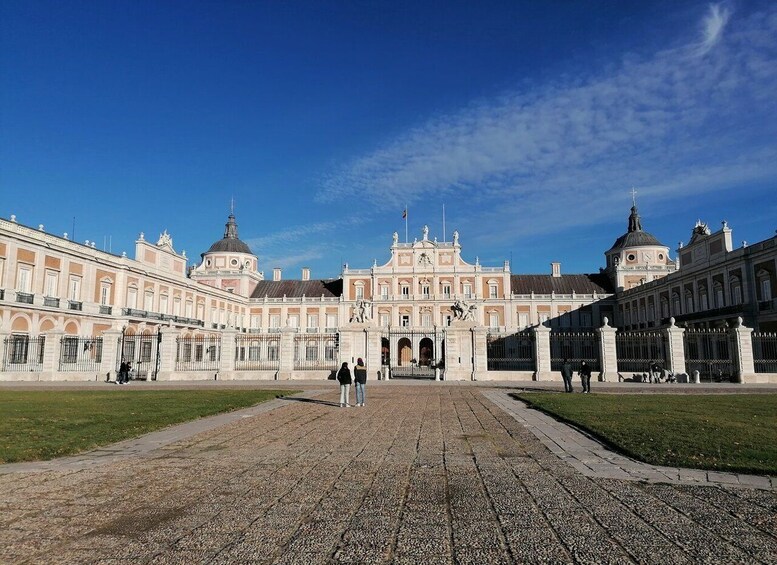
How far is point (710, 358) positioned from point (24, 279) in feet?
145

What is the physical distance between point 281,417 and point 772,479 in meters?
8.73

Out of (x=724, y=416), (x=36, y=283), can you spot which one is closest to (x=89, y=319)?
(x=36, y=283)

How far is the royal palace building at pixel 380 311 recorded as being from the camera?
86.9 feet

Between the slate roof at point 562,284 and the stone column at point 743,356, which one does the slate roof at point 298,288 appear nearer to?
the slate roof at point 562,284

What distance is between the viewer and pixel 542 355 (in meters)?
25.6

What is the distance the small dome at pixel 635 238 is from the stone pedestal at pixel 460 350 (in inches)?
1706

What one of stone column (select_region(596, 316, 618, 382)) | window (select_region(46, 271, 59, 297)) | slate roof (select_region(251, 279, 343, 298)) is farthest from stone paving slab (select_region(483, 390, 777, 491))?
slate roof (select_region(251, 279, 343, 298))

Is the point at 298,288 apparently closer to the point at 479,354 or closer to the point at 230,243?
the point at 230,243

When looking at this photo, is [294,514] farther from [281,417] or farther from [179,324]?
[179,324]

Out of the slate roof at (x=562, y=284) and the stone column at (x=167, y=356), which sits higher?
the slate roof at (x=562, y=284)

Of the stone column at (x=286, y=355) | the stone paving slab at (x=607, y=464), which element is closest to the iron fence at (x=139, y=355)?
the stone column at (x=286, y=355)

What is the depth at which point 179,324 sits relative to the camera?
155 ft

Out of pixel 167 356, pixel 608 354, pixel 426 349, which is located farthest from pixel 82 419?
pixel 426 349

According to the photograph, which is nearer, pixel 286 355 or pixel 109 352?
pixel 286 355
